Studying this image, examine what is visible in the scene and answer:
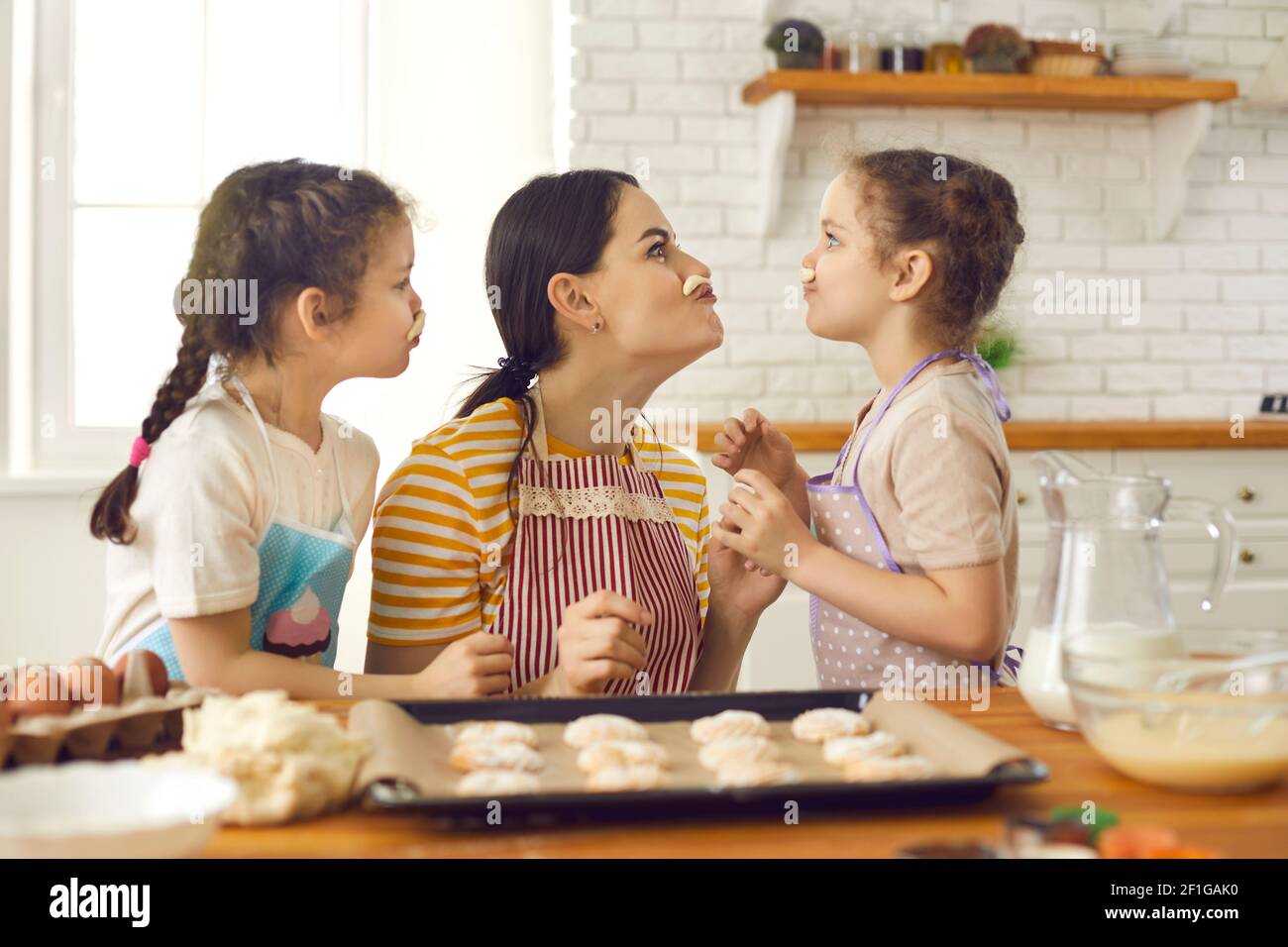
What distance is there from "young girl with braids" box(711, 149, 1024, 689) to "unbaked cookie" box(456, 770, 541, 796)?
1.70 ft

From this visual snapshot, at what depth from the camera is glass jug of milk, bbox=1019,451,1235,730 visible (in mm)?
1012

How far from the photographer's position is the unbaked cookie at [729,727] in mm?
938

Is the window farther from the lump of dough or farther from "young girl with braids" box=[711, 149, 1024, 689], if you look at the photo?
the lump of dough

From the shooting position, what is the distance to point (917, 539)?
1.41 meters

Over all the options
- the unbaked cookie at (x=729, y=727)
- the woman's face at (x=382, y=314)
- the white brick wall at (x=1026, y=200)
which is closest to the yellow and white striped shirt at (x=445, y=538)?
the woman's face at (x=382, y=314)

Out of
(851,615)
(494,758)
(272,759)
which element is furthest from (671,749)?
(851,615)

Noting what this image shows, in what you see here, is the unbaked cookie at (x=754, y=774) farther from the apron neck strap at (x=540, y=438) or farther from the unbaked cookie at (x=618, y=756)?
the apron neck strap at (x=540, y=438)

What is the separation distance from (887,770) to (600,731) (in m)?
0.21

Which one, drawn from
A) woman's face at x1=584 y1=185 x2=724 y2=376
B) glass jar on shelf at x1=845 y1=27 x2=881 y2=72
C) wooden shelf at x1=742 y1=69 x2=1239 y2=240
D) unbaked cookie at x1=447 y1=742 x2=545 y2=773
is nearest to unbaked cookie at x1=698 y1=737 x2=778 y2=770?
unbaked cookie at x1=447 y1=742 x2=545 y2=773

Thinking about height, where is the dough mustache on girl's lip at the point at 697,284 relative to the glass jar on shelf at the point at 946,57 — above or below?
below

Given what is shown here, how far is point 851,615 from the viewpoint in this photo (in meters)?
1.49

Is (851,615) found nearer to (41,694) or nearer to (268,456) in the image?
(268,456)

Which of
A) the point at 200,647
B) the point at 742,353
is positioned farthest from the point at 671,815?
the point at 742,353

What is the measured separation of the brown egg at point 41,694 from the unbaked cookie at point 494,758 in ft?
1.00
